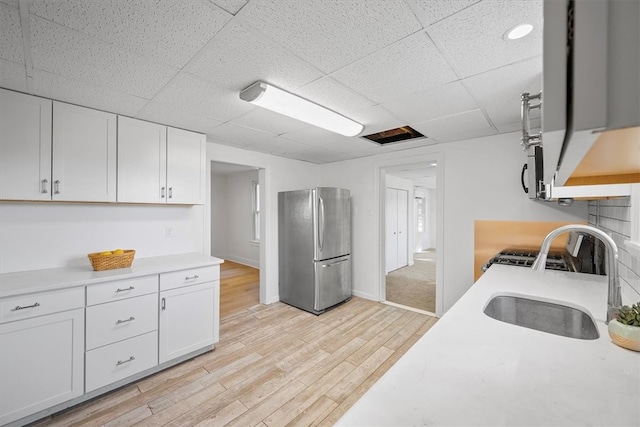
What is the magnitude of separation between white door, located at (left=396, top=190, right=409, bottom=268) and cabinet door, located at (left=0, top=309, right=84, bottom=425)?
546 cm

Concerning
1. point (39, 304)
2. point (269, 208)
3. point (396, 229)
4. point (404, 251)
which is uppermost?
point (269, 208)

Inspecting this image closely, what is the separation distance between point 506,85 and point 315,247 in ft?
8.23

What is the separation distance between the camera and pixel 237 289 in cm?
455

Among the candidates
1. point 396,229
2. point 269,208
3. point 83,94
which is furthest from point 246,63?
point 396,229

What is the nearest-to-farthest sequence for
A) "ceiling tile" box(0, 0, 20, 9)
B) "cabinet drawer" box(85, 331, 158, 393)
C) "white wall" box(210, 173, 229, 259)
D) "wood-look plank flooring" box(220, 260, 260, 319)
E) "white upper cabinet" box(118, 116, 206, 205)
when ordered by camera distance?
"ceiling tile" box(0, 0, 20, 9)
"cabinet drawer" box(85, 331, 158, 393)
"white upper cabinet" box(118, 116, 206, 205)
"wood-look plank flooring" box(220, 260, 260, 319)
"white wall" box(210, 173, 229, 259)

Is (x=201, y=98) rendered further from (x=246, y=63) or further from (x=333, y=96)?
(x=333, y=96)

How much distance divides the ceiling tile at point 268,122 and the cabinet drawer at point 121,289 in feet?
5.10

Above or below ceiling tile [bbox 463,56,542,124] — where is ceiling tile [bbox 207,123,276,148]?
above

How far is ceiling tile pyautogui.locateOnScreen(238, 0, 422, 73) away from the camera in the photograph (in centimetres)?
112

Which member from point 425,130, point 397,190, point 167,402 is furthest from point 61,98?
point 397,190

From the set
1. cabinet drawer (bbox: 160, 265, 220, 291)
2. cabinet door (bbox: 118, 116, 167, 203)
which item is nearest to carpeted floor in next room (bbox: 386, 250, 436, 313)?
cabinet drawer (bbox: 160, 265, 220, 291)

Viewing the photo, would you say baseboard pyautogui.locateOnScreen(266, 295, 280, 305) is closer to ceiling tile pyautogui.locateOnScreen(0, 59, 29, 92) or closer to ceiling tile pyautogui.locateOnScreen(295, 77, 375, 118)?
ceiling tile pyautogui.locateOnScreen(295, 77, 375, 118)

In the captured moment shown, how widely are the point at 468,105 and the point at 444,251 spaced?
1779mm

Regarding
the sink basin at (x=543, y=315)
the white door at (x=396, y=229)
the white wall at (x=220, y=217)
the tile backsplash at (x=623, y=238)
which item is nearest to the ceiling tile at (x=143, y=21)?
the sink basin at (x=543, y=315)
